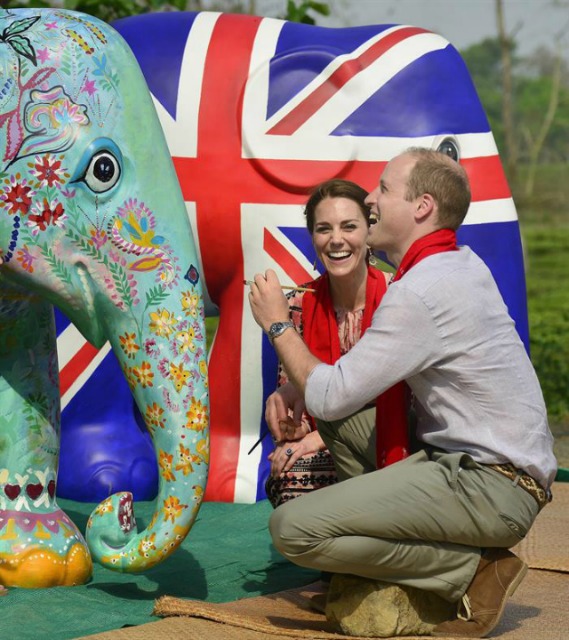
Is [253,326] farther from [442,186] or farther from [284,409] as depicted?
[442,186]

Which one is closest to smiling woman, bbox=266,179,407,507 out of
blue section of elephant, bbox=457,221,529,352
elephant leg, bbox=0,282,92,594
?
elephant leg, bbox=0,282,92,594

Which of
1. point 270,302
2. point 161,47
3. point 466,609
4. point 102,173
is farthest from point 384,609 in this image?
point 161,47

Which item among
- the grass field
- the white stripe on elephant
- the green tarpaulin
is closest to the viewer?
the green tarpaulin

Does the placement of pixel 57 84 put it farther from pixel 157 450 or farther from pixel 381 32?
pixel 381 32

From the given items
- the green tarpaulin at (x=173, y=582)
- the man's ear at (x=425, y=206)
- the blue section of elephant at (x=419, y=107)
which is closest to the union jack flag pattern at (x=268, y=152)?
the blue section of elephant at (x=419, y=107)

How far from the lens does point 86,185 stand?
260 cm

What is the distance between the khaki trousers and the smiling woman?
449mm

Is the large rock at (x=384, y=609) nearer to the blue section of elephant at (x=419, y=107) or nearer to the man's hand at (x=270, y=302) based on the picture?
the man's hand at (x=270, y=302)

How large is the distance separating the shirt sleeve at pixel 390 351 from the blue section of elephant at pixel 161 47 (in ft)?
4.97

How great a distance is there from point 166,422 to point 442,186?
0.70 metres

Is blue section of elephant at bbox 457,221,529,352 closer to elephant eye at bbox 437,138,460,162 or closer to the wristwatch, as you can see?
elephant eye at bbox 437,138,460,162

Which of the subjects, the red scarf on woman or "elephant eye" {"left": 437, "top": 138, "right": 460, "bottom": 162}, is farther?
"elephant eye" {"left": 437, "top": 138, "right": 460, "bottom": 162}

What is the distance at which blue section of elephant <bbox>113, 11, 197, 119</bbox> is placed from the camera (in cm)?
382

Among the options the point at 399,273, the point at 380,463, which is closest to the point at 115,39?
the point at 399,273
